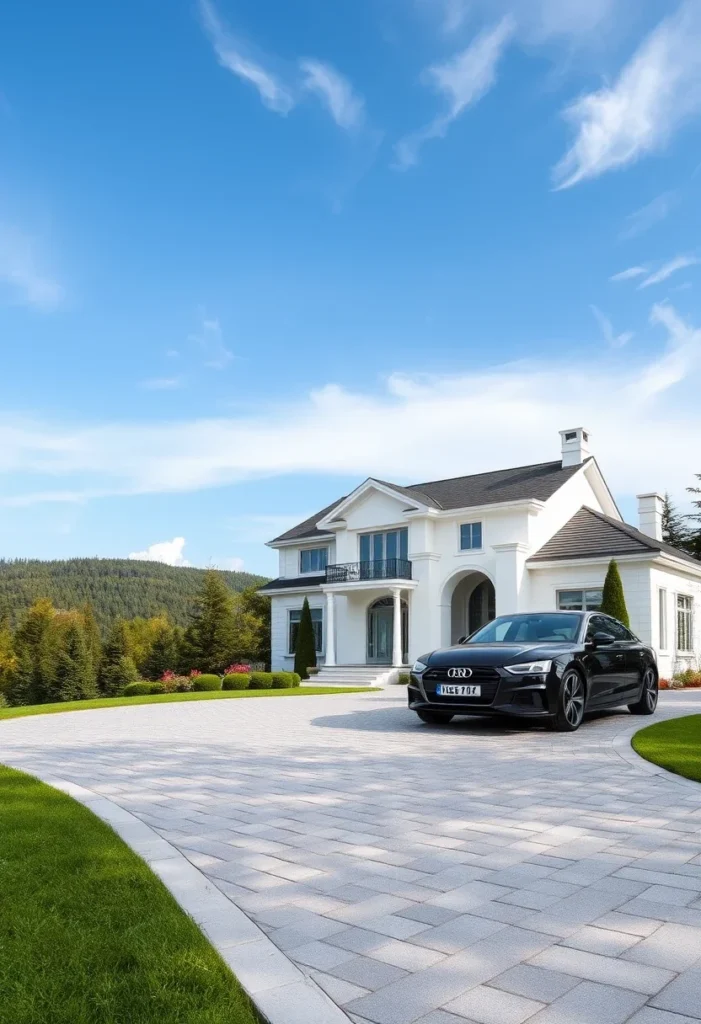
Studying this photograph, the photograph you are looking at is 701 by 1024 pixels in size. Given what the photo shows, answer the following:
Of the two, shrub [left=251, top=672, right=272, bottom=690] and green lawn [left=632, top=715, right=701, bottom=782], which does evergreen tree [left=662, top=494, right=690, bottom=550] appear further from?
Answer: green lawn [left=632, top=715, right=701, bottom=782]

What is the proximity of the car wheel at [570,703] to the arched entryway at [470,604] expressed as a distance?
1825 centimetres

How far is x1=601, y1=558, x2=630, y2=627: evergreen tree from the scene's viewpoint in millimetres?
22359

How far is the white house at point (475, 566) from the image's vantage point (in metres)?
24.3

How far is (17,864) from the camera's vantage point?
3.69 meters

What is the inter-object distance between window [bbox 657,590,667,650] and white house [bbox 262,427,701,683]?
33 millimetres

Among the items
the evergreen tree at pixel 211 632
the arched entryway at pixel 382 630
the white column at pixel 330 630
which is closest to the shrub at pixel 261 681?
the white column at pixel 330 630

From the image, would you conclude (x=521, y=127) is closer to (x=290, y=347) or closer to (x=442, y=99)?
(x=442, y=99)

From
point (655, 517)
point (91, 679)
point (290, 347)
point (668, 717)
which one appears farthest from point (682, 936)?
point (91, 679)

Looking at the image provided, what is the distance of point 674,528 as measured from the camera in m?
50.3

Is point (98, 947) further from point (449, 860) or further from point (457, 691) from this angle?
point (457, 691)

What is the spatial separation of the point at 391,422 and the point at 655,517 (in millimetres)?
16902

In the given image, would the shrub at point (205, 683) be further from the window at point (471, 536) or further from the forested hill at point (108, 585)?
the forested hill at point (108, 585)

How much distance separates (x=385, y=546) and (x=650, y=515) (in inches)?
401

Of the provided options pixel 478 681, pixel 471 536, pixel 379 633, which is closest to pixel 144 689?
pixel 379 633
